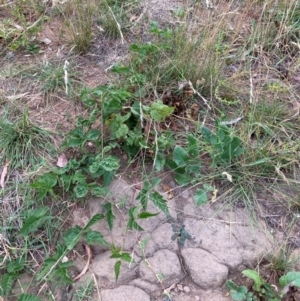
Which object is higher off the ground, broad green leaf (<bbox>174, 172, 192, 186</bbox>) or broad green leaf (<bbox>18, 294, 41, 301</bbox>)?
broad green leaf (<bbox>174, 172, 192, 186</bbox>)

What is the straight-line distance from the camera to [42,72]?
2402 mm

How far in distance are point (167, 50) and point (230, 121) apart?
1.69ft

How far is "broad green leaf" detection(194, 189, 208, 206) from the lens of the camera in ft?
6.39

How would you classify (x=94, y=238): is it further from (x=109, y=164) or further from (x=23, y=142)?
(x=23, y=142)

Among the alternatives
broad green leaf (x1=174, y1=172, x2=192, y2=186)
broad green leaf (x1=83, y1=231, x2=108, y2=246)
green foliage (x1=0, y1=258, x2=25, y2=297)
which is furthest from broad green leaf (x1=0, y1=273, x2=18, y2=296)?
broad green leaf (x1=174, y1=172, x2=192, y2=186)

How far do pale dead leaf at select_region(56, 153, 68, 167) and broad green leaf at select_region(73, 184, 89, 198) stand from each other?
0.18 m

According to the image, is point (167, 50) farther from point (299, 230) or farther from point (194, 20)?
point (299, 230)

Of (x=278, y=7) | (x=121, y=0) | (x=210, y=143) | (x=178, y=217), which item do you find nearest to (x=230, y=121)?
(x=210, y=143)

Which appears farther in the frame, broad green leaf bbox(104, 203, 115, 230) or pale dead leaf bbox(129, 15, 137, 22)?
pale dead leaf bbox(129, 15, 137, 22)

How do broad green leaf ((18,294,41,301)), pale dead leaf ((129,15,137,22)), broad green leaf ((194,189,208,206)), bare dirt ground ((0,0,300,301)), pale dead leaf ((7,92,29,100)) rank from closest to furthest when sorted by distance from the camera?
broad green leaf ((18,294,41,301)), bare dirt ground ((0,0,300,301)), broad green leaf ((194,189,208,206)), pale dead leaf ((7,92,29,100)), pale dead leaf ((129,15,137,22))

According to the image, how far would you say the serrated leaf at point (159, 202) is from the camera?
189 cm

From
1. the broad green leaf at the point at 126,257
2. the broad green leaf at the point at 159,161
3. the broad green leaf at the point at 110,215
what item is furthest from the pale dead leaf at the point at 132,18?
the broad green leaf at the point at 126,257

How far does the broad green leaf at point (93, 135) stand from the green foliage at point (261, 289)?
2.82 feet

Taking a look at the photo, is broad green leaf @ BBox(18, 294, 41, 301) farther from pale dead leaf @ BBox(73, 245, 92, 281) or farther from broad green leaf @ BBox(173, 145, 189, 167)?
broad green leaf @ BBox(173, 145, 189, 167)
